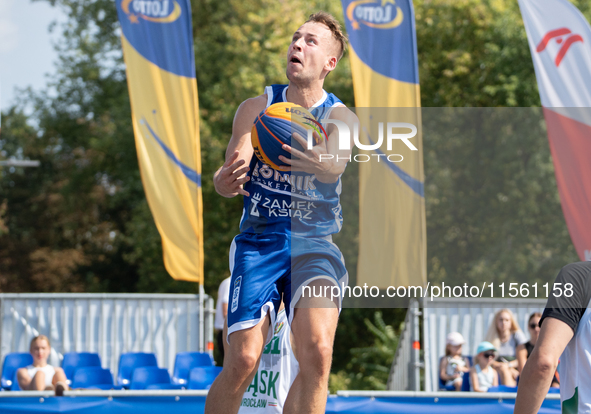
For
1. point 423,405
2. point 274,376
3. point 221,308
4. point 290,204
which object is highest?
point 290,204

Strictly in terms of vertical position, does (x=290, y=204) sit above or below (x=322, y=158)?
below

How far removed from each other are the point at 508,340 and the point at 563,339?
518 centimetres

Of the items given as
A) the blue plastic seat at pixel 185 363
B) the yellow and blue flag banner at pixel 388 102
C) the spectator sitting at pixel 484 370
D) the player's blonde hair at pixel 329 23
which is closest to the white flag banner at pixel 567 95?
the spectator sitting at pixel 484 370

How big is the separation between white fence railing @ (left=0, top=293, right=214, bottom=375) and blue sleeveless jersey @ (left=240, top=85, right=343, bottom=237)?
6117 mm

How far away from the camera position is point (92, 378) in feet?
25.7

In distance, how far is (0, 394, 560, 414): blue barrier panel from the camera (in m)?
6.01

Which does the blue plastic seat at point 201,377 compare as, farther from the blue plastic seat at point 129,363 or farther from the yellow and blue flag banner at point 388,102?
the yellow and blue flag banner at point 388,102

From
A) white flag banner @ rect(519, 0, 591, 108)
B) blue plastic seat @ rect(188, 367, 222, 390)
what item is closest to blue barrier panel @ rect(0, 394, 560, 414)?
blue plastic seat @ rect(188, 367, 222, 390)

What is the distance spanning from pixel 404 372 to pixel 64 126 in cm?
2098

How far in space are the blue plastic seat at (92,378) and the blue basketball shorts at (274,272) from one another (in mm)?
4596

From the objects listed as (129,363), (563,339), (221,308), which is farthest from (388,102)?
(563,339)

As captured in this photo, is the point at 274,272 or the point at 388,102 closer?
the point at 274,272

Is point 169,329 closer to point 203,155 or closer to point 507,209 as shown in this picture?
point 507,209

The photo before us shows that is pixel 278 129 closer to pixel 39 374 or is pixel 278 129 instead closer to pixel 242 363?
pixel 242 363
